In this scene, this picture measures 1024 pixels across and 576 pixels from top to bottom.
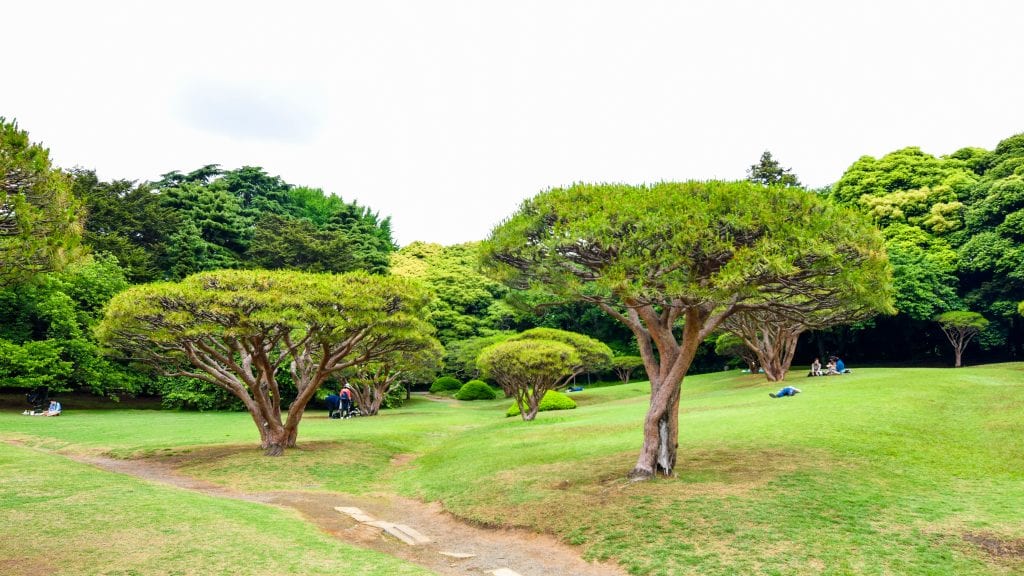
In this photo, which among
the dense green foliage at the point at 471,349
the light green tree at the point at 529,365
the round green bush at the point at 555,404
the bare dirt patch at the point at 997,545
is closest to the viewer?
the bare dirt patch at the point at 997,545

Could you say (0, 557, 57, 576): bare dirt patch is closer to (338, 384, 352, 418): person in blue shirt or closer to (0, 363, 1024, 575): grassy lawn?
(0, 363, 1024, 575): grassy lawn

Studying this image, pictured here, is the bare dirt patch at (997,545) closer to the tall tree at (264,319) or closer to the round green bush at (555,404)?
the tall tree at (264,319)

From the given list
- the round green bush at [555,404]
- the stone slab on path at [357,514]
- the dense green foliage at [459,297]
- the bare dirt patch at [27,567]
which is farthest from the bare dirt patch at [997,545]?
the dense green foliage at [459,297]

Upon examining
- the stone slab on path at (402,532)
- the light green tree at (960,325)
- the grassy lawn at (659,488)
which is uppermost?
the light green tree at (960,325)

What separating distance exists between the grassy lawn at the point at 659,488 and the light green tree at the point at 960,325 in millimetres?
14666

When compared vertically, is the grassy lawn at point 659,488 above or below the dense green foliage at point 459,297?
below

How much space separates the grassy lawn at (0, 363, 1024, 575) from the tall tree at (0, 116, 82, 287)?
4.15 m

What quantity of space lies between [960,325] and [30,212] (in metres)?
45.6

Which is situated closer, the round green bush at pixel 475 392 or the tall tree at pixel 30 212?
the tall tree at pixel 30 212

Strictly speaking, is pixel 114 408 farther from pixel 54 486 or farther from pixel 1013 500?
pixel 1013 500

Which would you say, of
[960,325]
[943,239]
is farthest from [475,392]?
[943,239]

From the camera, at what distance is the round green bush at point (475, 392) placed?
52.2 metres

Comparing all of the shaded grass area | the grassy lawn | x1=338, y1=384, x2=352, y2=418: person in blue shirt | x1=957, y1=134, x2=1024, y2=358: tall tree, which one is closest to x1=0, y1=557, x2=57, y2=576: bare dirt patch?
the shaded grass area

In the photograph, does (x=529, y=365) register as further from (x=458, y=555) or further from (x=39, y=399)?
(x=39, y=399)
